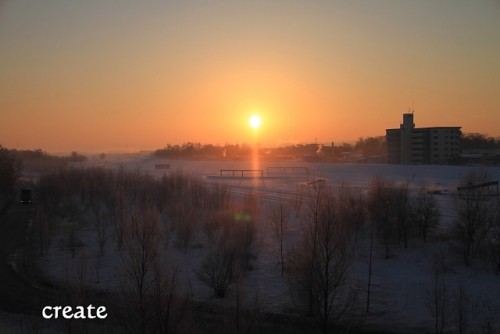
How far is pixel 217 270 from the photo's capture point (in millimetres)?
20609

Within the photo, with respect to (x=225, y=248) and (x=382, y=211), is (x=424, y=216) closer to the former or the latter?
(x=382, y=211)

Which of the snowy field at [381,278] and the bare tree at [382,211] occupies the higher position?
the bare tree at [382,211]

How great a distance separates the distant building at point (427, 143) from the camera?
83.8m

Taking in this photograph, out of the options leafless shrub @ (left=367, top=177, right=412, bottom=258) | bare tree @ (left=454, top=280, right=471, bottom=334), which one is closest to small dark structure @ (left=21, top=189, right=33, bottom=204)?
leafless shrub @ (left=367, top=177, right=412, bottom=258)

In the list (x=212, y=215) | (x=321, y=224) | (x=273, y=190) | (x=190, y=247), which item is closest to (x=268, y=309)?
(x=321, y=224)

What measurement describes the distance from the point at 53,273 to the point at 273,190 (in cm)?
3417

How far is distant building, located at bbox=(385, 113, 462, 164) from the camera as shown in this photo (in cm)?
8381

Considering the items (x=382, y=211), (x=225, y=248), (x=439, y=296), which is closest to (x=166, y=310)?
→ (x=225, y=248)

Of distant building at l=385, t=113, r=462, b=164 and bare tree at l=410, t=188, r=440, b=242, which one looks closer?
bare tree at l=410, t=188, r=440, b=242

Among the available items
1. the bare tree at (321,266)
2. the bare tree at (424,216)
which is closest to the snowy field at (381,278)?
the bare tree at (424,216)

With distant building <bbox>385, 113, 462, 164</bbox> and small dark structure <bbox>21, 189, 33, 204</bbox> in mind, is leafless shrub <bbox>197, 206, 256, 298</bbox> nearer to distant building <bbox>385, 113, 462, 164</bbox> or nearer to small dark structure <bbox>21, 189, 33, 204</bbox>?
small dark structure <bbox>21, 189, 33, 204</bbox>

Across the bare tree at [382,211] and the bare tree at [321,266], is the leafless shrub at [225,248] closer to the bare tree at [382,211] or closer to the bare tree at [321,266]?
the bare tree at [321,266]

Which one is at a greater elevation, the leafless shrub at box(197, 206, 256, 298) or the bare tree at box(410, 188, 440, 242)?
the bare tree at box(410, 188, 440, 242)

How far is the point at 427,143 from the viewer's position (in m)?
84.9
